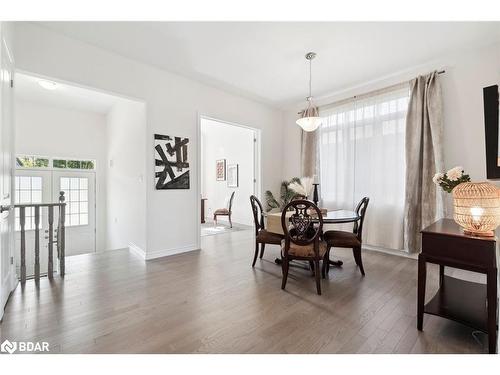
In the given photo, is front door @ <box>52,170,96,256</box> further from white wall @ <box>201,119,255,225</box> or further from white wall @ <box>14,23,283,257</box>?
white wall @ <box>14,23,283,257</box>

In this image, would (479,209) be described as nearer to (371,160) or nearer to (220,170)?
(371,160)

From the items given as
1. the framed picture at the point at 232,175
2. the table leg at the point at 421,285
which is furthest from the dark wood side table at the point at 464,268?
the framed picture at the point at 232,175

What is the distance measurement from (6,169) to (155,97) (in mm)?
1976

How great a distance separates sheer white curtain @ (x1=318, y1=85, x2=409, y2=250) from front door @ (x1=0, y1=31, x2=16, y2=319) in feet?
14.1

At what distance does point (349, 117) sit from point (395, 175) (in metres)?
1.28

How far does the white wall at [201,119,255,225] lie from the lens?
6.40 m

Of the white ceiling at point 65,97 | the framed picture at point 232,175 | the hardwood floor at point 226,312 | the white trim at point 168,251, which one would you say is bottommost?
the hardwood floor at point 226,312

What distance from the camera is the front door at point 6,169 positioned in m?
1.92

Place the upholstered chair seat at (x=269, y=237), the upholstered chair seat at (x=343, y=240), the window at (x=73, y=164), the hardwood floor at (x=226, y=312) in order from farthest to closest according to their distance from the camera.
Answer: the window at (x=73, y=164)
the upholstered chair seat at (x=269, y=237)
the upholstered chair seat at (x=343, y=240)
the hardwood floor at (x=226, y=312)

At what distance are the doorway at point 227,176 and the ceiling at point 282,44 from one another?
2.39m

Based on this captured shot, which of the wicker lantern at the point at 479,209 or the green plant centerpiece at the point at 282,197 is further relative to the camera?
the green plant centerpiece at the point at 282,197

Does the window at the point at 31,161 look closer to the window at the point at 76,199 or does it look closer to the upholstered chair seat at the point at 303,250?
the window at the point at 76,199

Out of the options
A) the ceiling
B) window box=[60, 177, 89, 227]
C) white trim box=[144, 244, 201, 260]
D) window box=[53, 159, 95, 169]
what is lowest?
white trim box=[144, 244, 201, 260]

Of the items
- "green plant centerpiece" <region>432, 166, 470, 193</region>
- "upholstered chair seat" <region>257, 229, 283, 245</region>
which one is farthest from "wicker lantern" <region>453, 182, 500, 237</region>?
"upholstered chair seat" <region>257, 229, 283, 245</region>
